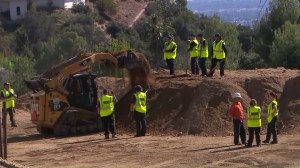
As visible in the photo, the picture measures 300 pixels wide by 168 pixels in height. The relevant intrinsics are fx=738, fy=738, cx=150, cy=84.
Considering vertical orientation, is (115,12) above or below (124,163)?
above

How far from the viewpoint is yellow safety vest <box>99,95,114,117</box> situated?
2308 cm

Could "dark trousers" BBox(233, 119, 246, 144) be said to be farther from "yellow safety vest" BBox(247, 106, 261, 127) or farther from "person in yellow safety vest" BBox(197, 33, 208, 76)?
"person in yellow safety vest" BBox(197, 33, 208, 76)

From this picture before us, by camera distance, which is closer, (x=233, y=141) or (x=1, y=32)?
(x=233, y=141)

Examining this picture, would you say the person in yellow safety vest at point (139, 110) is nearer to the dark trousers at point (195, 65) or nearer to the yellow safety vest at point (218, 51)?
the yellow safety vest at point (218, 51)

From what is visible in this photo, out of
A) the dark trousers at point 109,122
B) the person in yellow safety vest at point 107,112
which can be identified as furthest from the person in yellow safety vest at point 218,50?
the dark trousers at point 109,122

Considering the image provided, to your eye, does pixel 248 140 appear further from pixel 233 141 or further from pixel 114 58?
pixel 114 58

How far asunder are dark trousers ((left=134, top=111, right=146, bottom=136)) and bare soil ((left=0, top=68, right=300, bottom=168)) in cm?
27

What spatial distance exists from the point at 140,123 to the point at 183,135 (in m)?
1.41

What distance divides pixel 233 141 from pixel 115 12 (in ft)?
293

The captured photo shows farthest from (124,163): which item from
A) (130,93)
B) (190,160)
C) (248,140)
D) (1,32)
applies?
(1,32)

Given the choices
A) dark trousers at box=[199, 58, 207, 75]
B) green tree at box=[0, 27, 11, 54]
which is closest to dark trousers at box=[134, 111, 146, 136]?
dark trousers at box=[199, 58, 207, 75]

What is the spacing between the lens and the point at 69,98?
24.4 metres

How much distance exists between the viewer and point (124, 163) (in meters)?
18.4

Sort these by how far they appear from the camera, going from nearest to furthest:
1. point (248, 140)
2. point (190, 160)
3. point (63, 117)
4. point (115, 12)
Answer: point (190, 160), point (248, 140), point (63, 117), point (115, 12)
